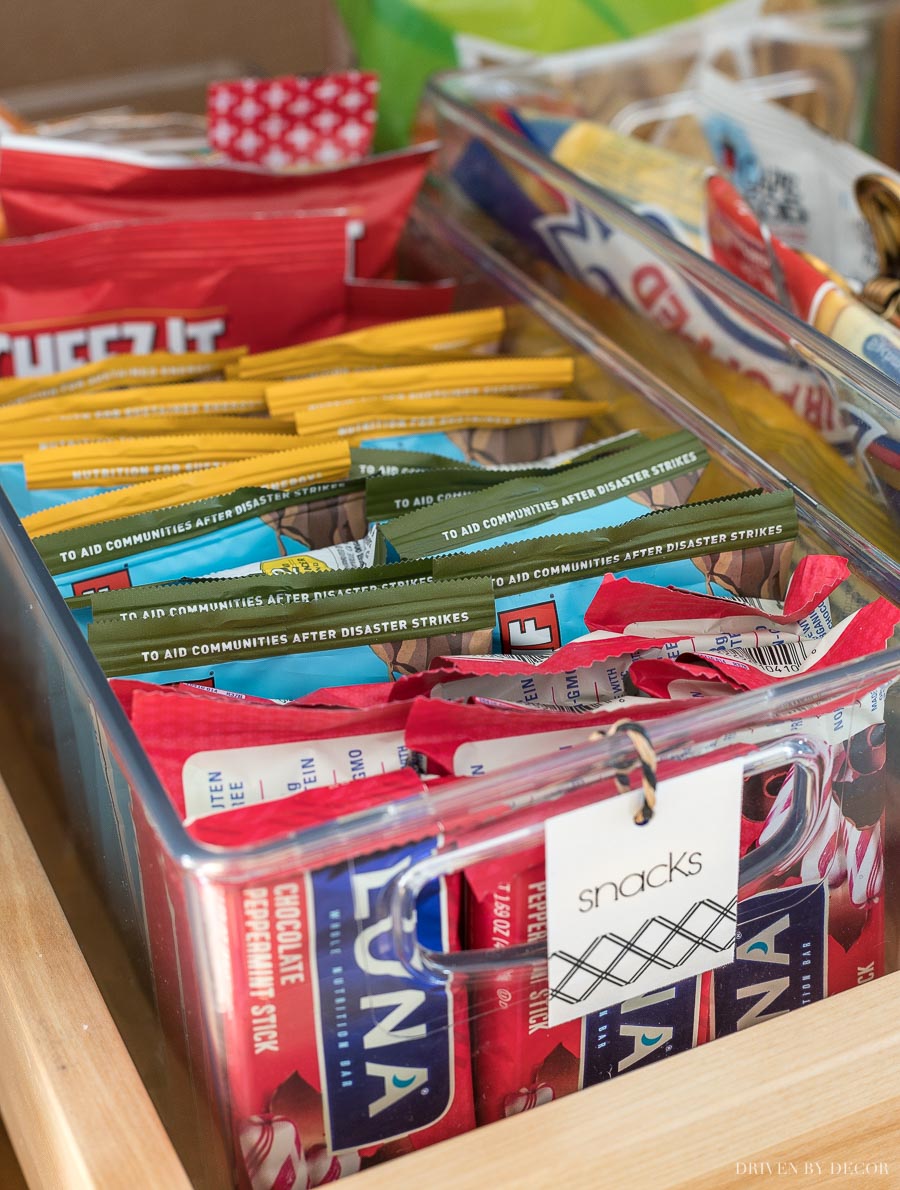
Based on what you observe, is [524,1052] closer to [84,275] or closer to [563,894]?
[563,894]

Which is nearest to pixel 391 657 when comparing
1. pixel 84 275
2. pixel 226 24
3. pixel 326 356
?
pixel 326 356

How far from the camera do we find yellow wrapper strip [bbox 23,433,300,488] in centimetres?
73

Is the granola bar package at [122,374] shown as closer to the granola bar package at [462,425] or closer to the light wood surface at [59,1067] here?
the granola bar package at [462,425]

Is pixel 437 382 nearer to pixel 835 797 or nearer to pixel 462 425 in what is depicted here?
pixel 462 425

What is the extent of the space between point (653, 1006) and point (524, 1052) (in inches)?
2.2

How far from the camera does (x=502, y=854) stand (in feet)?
1.55

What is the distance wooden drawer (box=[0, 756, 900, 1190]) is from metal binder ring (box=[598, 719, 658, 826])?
0.12 metres

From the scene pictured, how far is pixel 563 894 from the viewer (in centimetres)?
48

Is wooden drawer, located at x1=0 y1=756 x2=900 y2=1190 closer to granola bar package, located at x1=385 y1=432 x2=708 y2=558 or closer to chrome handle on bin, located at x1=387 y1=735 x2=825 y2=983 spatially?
chrome handle on bin, located at x1=387 y1=735 x2=825 y2=983

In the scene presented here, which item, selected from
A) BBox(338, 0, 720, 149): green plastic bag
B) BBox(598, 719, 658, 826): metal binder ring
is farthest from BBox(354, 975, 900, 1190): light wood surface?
BBox(338, 0, 720, 149): green plastic bag

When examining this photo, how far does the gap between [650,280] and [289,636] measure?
0.41 metres

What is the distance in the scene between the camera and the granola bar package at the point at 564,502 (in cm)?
64

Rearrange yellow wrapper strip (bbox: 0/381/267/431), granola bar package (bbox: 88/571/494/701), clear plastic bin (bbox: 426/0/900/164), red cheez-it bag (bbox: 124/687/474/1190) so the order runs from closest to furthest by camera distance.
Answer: red cheez-it bag (bbox: 124/687/474/1190)
granola bar package (bbox: 88/571/494/701)
yellow wrapper strip (bbox: 0/381/267/431)
clear plastic bin (bbox: 426/0/900/164)

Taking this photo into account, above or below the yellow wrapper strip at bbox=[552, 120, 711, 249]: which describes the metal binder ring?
below
